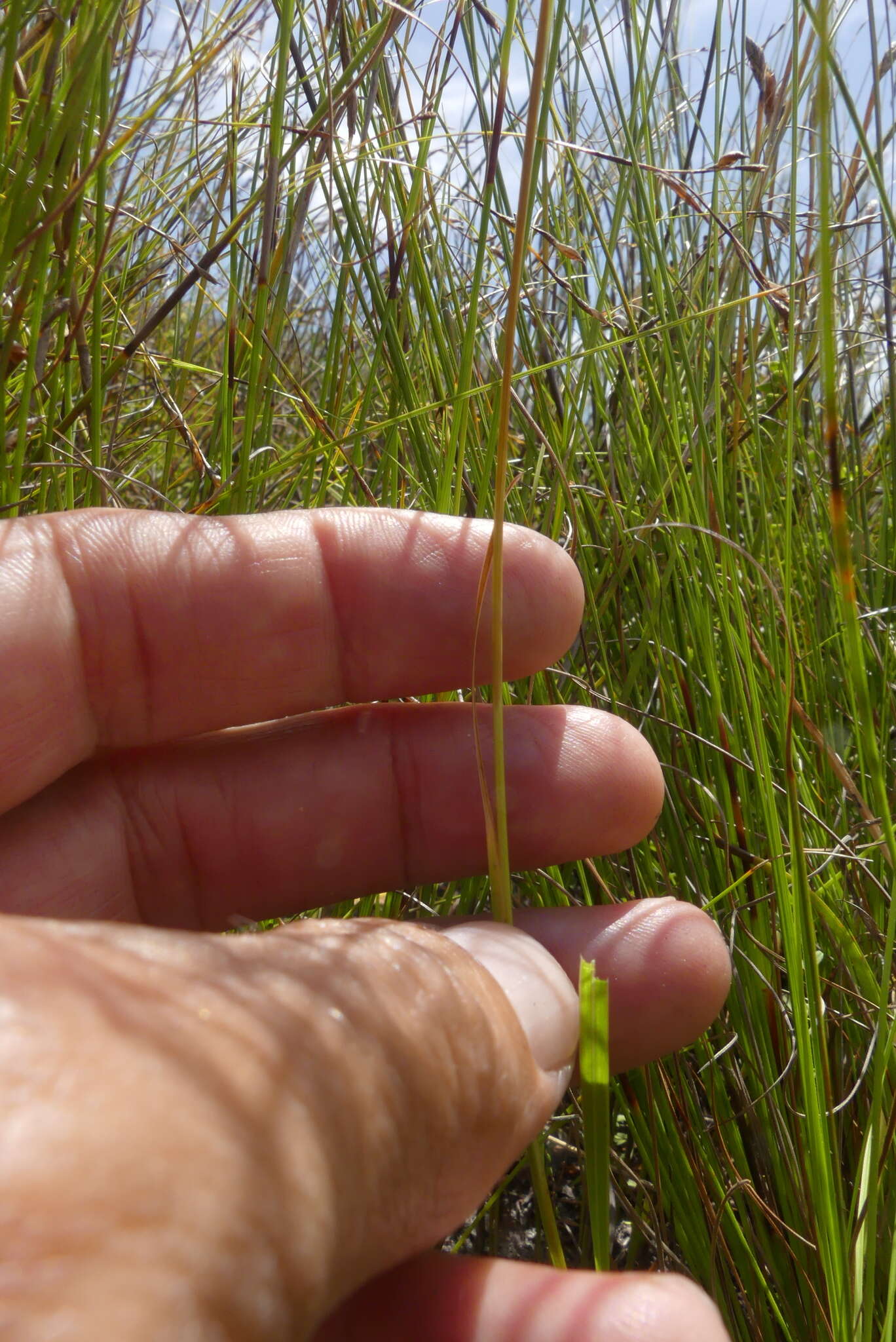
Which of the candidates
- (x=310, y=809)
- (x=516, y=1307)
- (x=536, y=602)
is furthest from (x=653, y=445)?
(x=516, y=1307)

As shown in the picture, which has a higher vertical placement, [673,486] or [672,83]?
[672,83]

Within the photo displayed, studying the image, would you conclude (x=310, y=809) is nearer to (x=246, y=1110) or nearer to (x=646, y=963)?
(x=646, y=963)

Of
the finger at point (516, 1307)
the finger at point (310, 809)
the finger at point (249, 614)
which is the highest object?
the finger at point (249, 614)

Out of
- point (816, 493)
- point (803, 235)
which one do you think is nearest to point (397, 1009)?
point (816, 493)

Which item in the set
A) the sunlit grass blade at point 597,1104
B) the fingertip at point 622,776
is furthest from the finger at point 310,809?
the sunlit grass blade at point 597,1104

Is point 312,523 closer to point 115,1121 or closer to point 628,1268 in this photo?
point 115,1121

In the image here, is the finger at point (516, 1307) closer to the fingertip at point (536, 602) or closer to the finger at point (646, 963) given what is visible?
the finger at point (646, 963)

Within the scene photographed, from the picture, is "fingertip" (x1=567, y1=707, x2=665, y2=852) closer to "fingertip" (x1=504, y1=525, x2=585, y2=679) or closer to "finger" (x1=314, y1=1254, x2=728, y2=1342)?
"fingertip" (x1=504, y1=525, x2=585, y2=679)

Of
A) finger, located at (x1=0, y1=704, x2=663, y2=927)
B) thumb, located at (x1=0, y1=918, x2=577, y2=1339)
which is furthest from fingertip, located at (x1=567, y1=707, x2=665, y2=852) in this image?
thumb, located at (x1=0, y1=918, x2=577, y2=1339)
